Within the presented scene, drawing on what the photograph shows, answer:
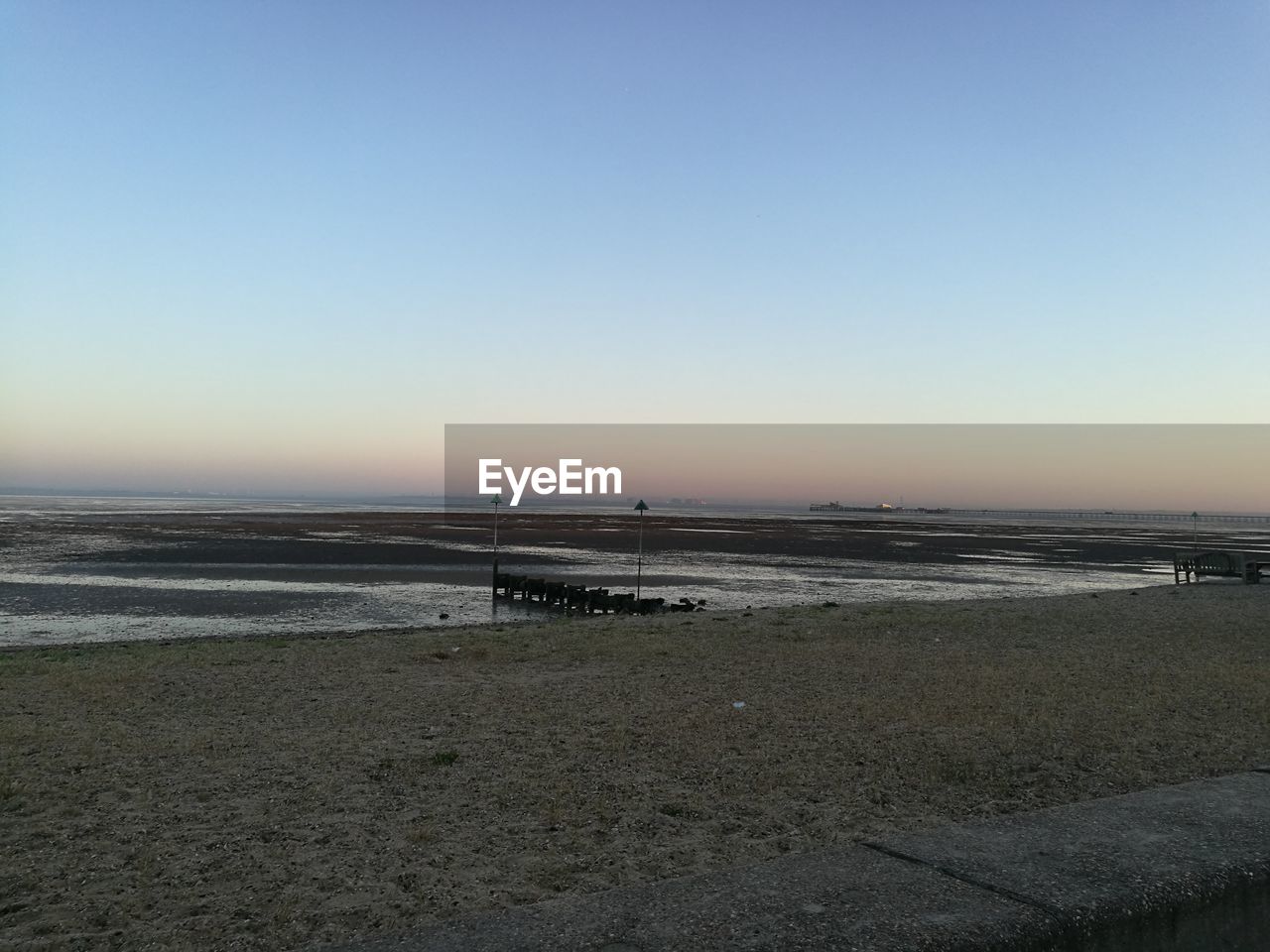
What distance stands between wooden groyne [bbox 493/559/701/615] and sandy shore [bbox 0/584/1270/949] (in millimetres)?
8359

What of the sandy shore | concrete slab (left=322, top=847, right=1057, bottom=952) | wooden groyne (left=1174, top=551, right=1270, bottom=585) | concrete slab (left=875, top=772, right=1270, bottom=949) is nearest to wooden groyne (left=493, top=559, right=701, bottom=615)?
the sandy shore

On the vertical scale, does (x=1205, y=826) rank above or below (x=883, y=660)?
above

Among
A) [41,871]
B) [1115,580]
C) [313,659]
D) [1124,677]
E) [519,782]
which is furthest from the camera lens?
[1115,580]

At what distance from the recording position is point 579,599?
987 inches

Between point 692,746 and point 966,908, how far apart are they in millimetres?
5487

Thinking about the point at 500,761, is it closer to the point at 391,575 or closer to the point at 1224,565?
the point at 391,575

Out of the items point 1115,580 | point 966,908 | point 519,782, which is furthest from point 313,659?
point 1115,580

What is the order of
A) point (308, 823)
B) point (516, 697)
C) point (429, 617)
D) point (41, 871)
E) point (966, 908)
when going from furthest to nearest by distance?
1. point (429, 617)
2. point (516, 697)
3. point (308, 823)
4. point (41, 871)
5. point (966, 908)

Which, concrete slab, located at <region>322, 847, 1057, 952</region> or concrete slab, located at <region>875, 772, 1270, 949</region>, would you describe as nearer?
concrete slab, located at <region>322, 847, 1057, 952</region>

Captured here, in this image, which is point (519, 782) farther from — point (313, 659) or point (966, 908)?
point (313, 659)

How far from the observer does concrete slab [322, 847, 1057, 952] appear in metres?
2.29

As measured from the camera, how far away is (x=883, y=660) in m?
12.8

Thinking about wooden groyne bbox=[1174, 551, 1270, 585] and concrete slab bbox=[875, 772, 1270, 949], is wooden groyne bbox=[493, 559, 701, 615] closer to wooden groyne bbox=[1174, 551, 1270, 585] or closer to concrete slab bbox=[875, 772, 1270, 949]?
wooden groyne bbox=[1174, 551, 1270, 585]

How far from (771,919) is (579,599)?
22.9 meters
